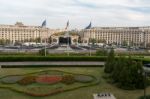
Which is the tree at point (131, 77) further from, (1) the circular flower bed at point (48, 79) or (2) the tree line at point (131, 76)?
(1) the circular flower bed at point (48, 79)

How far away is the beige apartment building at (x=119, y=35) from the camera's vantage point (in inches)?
5349

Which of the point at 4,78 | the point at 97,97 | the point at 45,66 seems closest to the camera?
the point at 97,97

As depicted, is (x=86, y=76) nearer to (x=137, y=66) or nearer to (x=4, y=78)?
(x=137, y=66)

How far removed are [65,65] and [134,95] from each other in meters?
13.3

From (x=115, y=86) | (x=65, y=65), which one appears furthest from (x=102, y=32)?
(x=115, y=86)

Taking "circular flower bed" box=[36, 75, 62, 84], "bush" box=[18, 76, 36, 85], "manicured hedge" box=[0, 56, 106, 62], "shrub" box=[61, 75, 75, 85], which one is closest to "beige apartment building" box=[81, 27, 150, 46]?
"manicured hedge" box=[0, 56, 106, 62]

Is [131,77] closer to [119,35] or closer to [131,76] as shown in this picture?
[131,76]

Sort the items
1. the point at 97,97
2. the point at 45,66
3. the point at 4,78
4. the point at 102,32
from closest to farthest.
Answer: the point at 97,97 → the point at 4,78 → the point at 45,66 → the point at 102,32

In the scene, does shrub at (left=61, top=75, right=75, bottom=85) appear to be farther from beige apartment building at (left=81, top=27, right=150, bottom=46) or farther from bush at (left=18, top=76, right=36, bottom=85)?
beige apartment building at (left=81, top=27, right=150, bottom=46)

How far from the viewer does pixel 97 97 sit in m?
17.1

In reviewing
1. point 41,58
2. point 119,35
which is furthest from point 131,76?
point 119,35

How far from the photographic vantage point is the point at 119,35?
143750 millimetres

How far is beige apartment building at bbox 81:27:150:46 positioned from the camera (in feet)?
446

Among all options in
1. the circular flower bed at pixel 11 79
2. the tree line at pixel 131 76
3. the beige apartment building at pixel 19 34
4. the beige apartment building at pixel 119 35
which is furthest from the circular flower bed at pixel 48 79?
the beige apartment building at pixel 19 34
